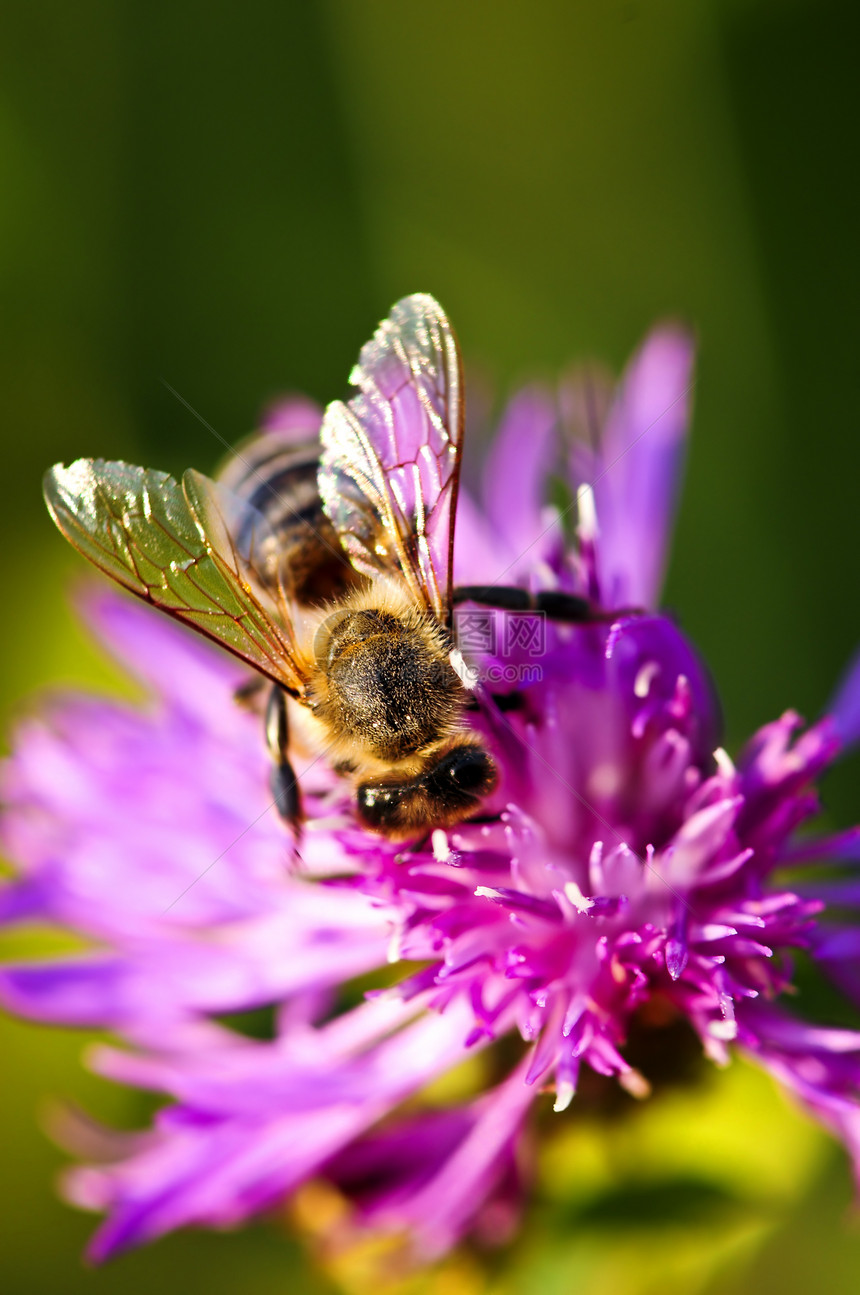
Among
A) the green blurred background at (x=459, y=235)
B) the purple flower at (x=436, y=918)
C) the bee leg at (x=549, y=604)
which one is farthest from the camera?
the green blurred background at (x=459, y=235)

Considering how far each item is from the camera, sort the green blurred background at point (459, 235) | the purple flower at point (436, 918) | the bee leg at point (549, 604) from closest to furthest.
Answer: the purple flower at point (436, 918) < the bee leg at point (549, 604) < the green blurred background at point (459, 235)

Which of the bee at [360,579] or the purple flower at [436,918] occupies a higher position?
the bee at [360,579]

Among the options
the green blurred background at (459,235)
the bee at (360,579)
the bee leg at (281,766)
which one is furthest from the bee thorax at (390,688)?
the green blurred background at (459,235)

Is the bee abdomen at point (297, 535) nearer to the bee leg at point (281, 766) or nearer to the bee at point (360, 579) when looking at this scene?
the bee at point (360, 579)

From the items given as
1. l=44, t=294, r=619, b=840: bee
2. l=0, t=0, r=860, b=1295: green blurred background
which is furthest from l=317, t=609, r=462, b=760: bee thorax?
l=0, t=0, r=860, b=1295: green blurred background

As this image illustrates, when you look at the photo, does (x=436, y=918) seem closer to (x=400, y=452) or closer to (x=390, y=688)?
(x=390, y=688)

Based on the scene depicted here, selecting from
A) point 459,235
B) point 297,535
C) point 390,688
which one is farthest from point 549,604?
point 459,235

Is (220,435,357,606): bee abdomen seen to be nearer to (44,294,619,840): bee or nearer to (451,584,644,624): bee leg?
(44,294,619,840): bee
